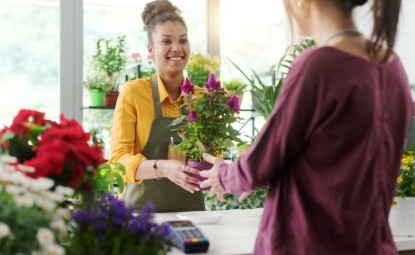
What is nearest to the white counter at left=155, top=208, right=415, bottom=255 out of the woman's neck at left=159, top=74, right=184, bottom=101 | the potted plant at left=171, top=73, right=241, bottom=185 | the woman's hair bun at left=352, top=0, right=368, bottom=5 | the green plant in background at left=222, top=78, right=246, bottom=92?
the potted plant at left=171, top=73, right=241, bottom=185

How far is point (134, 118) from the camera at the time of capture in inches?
98.3

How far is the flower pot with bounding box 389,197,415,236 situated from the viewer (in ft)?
6.24

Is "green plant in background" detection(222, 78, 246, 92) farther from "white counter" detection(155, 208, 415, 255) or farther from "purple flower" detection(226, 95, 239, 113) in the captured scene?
"purple flower" detection(226, 95, 239, 113)

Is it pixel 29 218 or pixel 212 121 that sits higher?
pixel 212 121

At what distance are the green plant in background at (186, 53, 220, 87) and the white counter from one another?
1.93m

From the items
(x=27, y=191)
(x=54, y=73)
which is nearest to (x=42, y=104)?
(x=54, y=73)

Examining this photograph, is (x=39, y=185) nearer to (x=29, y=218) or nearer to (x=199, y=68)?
(x=29, y=218)

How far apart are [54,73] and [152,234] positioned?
3.04 metres

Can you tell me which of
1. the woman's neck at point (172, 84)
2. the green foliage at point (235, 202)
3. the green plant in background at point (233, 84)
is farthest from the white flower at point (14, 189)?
the green plant in background at point (233, 84)

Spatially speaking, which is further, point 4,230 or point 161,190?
point 161,190

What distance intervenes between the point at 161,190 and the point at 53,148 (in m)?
1.32

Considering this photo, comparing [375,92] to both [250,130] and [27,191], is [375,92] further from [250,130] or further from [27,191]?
[250,130]

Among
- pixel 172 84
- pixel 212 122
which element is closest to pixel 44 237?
pixel 212 122

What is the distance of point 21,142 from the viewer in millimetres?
1403
